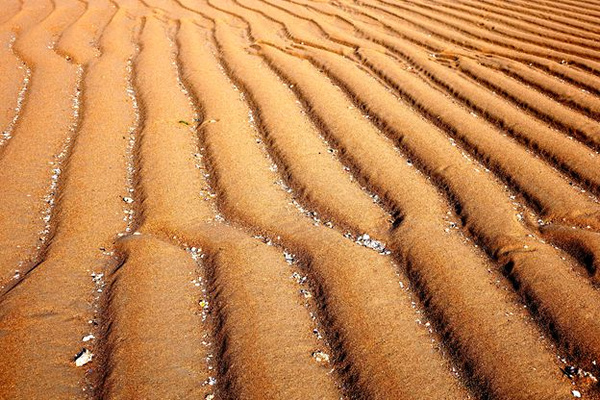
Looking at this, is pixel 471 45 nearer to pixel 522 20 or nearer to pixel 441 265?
pixel 522 20

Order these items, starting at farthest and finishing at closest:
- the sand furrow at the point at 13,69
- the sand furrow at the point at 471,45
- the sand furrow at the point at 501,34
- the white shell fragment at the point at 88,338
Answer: the sand furrow at the point at 501,34 < the sand furrow at the point at 471,45 < the sand furrow at the point at 13,69 < the white shell fragment at the point at 88,338

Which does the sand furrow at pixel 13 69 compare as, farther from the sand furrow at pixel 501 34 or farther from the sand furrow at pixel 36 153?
the sand furrow at pixel 501 34

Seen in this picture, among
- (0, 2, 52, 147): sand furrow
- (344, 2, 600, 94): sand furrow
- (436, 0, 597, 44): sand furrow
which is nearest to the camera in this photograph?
(0, 2, 52, 147): sand furrow

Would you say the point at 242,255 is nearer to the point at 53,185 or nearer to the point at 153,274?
the point at 153,274

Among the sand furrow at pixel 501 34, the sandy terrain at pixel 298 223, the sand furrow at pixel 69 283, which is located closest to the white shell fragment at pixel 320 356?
the sandy terrain at pixel 298 223

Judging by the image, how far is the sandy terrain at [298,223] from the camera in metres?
1.86

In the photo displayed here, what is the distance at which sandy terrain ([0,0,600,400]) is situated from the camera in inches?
73.0

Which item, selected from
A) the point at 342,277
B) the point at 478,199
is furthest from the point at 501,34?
the point at 342,277

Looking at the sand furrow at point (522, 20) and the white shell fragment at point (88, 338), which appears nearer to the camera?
the white shell fragment at point (88, 338)

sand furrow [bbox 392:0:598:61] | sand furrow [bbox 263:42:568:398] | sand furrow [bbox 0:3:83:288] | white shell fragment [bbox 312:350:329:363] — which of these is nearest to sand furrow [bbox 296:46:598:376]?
sand furrow [bbox 263:42:568:398]

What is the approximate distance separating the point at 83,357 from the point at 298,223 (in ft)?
4.02

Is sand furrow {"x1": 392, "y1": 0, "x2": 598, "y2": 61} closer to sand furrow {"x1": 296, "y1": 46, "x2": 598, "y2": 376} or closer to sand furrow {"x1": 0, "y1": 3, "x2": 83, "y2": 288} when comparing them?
sand furrow {"x1": 296, "y1": 46, "x2": 598, "y2": 376}

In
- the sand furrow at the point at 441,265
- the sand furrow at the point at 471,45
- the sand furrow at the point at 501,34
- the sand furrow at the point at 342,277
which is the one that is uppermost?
the sand furrow at the point at 501,34

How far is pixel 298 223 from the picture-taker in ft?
8.52
